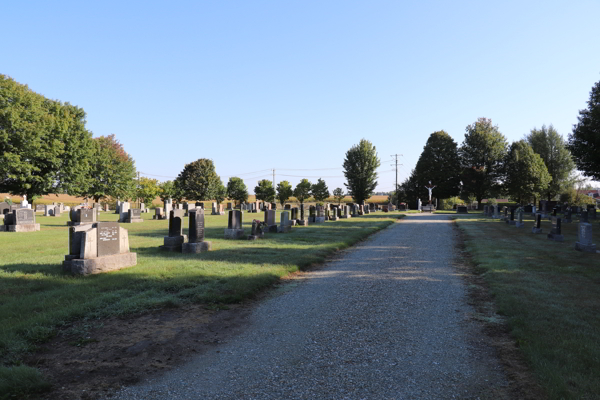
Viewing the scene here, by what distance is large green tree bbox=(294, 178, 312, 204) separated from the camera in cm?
8325

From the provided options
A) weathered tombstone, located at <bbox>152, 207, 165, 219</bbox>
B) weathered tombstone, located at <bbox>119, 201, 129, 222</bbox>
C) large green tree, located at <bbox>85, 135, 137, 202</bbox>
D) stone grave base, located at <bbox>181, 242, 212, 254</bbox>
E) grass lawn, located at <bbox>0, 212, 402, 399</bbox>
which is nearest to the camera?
grass lawn, located at <bbox>0, 212, 402, 399</bbox>

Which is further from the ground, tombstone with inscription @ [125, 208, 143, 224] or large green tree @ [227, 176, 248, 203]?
large green tree @ [227, 176, 248, 203]

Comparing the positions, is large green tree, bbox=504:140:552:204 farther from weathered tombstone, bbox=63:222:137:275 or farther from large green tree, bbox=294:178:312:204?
weathered tombstone, bbox=63:222:137:275

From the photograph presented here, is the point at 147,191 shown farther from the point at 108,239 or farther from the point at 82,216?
the point at 108,239

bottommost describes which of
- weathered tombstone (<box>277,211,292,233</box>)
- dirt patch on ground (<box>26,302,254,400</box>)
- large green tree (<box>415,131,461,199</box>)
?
dirt patch on ground (<box>26,302,254,400</box>)

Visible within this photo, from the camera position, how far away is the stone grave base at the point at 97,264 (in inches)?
298

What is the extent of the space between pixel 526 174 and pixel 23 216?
2276 inches

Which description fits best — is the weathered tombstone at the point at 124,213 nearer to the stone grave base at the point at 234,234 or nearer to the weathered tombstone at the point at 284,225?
the weathered tombstone at the point at 284,225

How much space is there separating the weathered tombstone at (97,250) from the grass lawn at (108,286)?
0.86 feet

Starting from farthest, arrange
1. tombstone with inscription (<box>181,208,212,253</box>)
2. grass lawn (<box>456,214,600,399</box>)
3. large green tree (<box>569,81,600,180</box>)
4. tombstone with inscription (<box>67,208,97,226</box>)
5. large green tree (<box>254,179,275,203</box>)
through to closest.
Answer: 1. large green tree (<box>254,179,275,203</box>)
2. large green tree (<box>569,81,600,180</box>)
3. tombstone with inscription (<box>67,208,97,226</box>)
4. tombstone with inscription (<box>181,208,212,253</box>)
5. grass lawn (<box>456,214,600,399</box>)

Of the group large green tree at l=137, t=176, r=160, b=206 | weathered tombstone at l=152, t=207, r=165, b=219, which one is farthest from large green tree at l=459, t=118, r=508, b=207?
large green tree at l=137, t=176, r=160, b=206

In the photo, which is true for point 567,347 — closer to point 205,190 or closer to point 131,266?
point 131,266

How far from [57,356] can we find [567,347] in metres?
5.55

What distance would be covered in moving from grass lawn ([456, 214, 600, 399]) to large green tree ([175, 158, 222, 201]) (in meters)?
60.7
